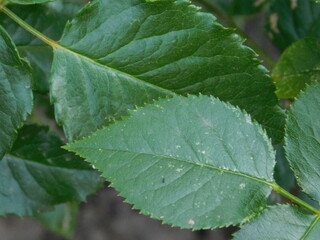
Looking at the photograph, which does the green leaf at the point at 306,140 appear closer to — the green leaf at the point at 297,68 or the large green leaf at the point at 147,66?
the large green leaf at the point at 147,66

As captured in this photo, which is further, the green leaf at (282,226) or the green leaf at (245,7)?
the green leaf at (245,7)

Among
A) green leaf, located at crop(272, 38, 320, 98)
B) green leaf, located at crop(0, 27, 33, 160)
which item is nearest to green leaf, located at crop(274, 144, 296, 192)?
green leaf, located at crop(272, 38, 320, 98)

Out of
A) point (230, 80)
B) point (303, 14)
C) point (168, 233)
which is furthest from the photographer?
point (168, 233)

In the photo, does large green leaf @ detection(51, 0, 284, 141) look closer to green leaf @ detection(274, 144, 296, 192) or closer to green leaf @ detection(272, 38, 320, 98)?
green leaf @ detection(272, 38, 320, 98)

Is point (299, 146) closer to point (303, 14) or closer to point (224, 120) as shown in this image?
point (224, 120)

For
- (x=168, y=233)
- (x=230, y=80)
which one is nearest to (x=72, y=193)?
(x=230, y=80)

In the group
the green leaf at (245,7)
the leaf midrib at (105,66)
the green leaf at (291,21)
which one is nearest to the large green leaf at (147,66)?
the leaf midrib at (105,66)
